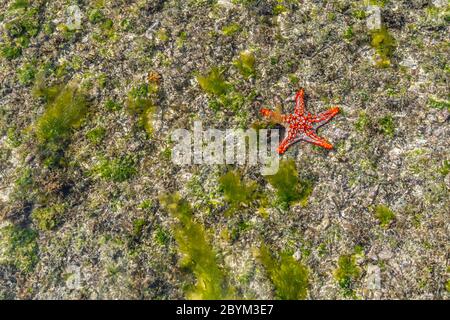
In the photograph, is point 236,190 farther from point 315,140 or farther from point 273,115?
point 315,140

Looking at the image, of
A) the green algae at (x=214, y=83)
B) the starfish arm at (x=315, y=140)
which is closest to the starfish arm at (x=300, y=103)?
the starfish arm at (x=315, y=140)

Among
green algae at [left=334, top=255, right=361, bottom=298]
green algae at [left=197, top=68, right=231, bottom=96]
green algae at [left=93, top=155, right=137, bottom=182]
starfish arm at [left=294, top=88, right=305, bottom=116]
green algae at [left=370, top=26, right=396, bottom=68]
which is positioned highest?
green algae at [left=370, top=26, right=396, bottom=68]

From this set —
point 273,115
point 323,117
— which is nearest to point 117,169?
point 273,115

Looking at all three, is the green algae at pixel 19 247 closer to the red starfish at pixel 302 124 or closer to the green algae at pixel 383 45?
the red starfish at pixel 302 124

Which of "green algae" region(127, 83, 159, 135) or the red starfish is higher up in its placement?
"green algae" region(127, 83, 159, 135)

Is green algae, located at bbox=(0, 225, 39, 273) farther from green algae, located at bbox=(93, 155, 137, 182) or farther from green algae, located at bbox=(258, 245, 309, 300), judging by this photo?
green algae, located at bbox=(258, 245, 309, 300)

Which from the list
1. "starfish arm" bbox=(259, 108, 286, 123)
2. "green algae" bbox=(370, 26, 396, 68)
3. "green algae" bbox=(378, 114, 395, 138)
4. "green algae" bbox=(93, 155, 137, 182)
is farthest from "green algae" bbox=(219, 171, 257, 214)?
"green algae" bbox=(370, 26, 396, 68)
